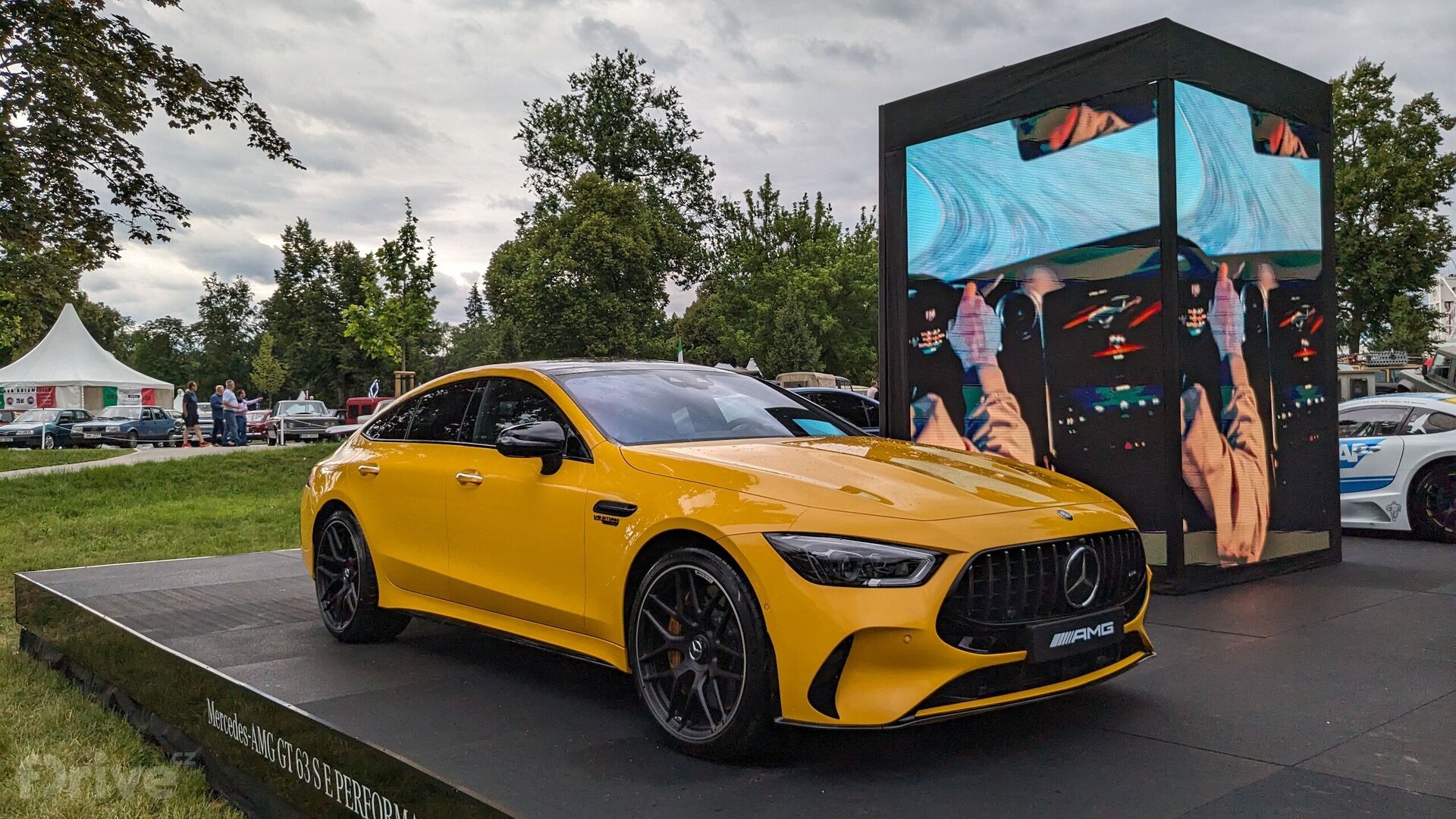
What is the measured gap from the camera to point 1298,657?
15.4ft

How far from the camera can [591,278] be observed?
45.8 meters

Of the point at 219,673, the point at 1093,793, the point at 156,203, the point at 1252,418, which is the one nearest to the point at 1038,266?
the point at 1252,418

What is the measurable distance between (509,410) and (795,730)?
214 centimetres

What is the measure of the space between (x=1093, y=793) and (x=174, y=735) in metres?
3.89

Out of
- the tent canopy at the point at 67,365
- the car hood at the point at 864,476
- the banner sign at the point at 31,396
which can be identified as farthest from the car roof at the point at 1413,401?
the banner sign at the point at 31,396

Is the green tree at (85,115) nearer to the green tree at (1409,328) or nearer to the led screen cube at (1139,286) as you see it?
the led screen cube at (1139,286)

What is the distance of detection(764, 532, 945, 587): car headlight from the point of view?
3248 mm

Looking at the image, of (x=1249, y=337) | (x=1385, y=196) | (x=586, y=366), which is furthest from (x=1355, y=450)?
(x=1385, y=196)

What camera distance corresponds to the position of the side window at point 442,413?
17.0 ft

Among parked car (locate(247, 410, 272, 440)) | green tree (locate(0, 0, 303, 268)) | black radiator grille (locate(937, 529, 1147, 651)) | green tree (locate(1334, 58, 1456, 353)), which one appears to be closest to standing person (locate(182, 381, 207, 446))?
parked car (locate(247, 410, 272, 440))

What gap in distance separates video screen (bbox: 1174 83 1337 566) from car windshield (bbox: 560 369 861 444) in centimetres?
284

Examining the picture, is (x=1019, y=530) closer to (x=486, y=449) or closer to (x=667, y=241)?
(x=486, y=449)

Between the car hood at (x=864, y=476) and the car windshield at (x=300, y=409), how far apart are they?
3731 centimetres

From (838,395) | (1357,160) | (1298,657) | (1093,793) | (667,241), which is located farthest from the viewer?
(667,241)
